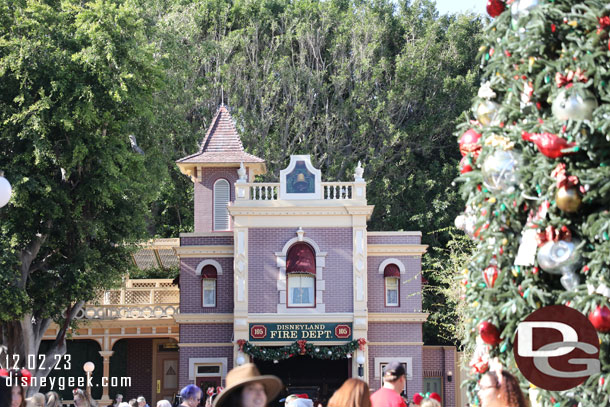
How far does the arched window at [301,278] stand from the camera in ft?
107

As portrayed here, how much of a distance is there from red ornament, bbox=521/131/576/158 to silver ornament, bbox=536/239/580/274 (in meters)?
0.65

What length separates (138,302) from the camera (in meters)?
36.7

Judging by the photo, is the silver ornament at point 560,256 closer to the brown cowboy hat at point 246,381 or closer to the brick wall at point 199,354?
the brown cowboy hat at point 246,381

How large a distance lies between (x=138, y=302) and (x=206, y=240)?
4.77 metres

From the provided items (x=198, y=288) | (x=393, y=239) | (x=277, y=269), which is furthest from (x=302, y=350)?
(x=393, y=239)

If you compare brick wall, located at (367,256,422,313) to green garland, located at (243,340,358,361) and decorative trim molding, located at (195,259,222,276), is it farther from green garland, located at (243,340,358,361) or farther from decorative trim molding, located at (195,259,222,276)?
decorative trim molding, located at (195,259,222,276)

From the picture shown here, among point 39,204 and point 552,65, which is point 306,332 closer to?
point 39,204

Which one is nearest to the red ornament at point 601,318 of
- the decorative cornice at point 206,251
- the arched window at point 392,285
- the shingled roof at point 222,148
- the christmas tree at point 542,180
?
the christmas tree at point 542,180

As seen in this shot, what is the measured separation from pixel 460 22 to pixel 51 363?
26.5 m

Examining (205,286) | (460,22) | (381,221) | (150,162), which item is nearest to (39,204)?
(150,162)

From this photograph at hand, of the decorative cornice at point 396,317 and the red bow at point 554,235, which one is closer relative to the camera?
the red bow at point 554,235

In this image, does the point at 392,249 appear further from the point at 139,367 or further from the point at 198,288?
the point at 139,367

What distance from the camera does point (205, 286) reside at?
110 feet

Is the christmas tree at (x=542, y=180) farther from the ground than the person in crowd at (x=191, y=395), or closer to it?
farther from the ground
